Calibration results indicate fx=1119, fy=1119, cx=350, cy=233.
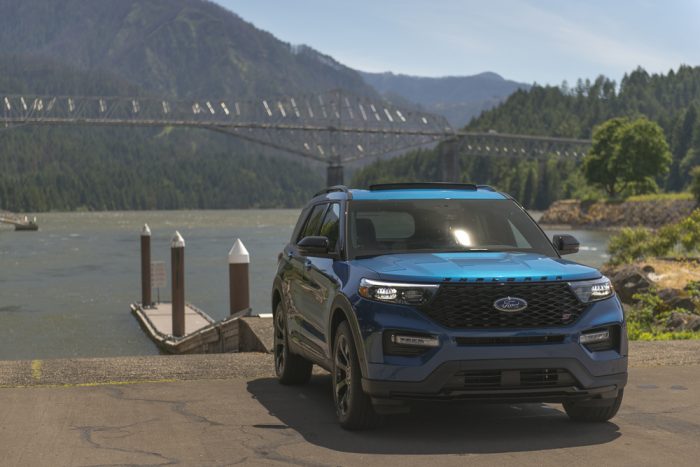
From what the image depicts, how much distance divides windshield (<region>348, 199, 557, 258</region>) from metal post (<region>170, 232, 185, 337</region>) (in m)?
19.6

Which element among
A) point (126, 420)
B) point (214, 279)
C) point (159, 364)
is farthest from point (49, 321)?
point (126, 420)

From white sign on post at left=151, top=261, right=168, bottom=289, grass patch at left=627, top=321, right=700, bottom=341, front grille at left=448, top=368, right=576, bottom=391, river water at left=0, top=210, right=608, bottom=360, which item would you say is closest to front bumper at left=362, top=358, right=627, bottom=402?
front grille at left=448, top=368, right=576, bottom=391

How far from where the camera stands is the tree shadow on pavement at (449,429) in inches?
283

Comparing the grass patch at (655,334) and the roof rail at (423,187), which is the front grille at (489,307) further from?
the grass patch at (655,334)

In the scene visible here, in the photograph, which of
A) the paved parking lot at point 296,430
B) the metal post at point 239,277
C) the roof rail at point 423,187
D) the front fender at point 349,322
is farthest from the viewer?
the metal post at point 239,277

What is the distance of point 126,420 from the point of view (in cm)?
818

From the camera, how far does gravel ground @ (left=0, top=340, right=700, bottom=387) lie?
33.6 ft

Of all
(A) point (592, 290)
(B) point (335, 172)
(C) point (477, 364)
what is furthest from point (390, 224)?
(B) point (335, 172)

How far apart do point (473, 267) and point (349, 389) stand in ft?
3.93

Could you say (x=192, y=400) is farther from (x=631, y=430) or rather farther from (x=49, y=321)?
(x=49, y=321)

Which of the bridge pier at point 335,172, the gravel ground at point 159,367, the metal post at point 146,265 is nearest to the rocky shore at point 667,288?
the gravel ground at point 159,367

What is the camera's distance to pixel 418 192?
8930mm

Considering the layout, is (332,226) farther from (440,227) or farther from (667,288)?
(667,288)

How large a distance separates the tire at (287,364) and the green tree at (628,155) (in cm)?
11629
